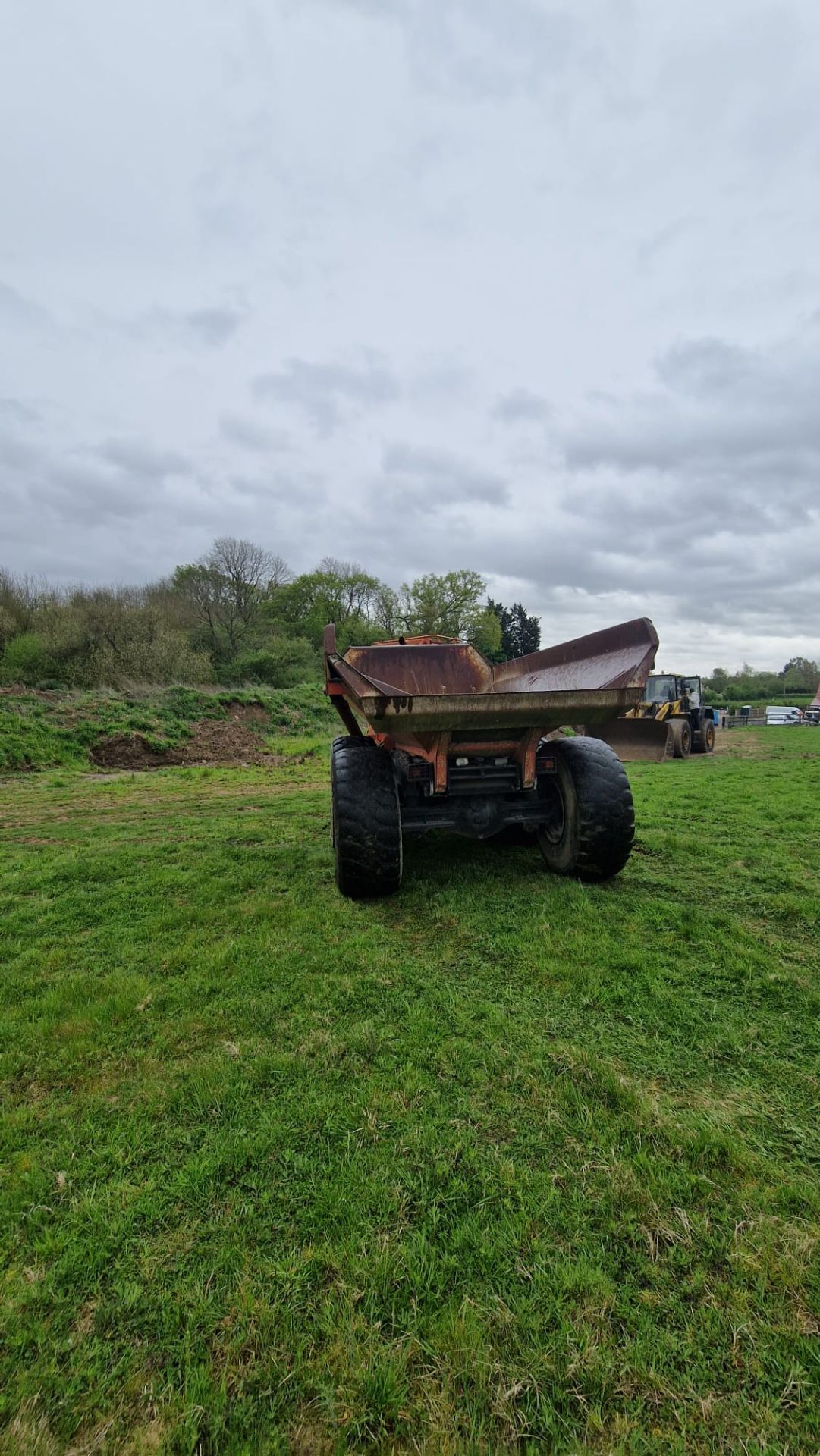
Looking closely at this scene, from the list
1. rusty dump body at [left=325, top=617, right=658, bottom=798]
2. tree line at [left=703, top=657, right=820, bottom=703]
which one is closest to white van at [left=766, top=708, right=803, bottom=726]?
tree line at [left=703, top=657, right=820, bottom=703]

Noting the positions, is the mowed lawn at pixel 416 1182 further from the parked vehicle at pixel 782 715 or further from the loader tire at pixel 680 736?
the parked vehicle at pixel 782 715

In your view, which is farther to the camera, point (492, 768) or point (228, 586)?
point (228, 586)

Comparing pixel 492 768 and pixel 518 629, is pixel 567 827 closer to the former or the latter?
pixel 492 768

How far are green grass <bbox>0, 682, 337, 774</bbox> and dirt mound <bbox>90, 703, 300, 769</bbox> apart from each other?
0.20 m

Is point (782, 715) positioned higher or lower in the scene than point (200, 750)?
higher

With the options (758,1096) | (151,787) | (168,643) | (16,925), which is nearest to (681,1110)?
(758,1096)

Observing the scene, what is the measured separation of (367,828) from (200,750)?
37.9 feet

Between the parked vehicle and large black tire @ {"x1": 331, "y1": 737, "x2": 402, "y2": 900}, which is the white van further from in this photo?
large black tire @ {"x1": 331, "y1": 737, "x2": 402, "y2": 900}

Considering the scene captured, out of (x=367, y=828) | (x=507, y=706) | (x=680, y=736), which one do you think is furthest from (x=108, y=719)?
(x=680, y=736)

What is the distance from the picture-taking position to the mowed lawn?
1.11 m

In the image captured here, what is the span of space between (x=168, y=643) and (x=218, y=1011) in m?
20.4

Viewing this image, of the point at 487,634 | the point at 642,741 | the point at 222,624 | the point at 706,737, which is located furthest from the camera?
the point at 487,634

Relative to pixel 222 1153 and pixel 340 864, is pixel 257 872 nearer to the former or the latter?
pixel 340 864

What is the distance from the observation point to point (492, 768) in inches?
151
